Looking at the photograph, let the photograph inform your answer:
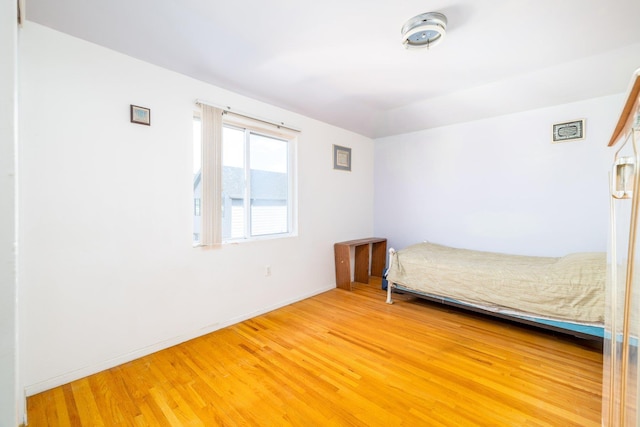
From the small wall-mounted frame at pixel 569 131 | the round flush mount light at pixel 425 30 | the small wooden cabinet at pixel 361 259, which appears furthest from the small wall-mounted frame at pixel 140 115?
the small wall-mounted frame at pixel 569 131

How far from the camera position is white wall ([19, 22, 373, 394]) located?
170 centimetres

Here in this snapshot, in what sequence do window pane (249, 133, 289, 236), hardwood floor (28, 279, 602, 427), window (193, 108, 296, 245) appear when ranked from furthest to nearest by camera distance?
window pane (249, 133, 289, 236), window (193, 108, 296, 245), hardwood floor (28, 279, 602, 427)

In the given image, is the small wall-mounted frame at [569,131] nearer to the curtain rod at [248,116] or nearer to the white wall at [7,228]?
the curtain rod at [248,116]

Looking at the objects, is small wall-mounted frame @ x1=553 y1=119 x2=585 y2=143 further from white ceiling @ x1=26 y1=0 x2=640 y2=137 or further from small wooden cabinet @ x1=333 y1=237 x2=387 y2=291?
small wooden cabinet @ x1=333 y1=237 x2=387 y2=291

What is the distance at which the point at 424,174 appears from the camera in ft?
13.3

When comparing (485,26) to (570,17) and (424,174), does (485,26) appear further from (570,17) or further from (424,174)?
(424,174)

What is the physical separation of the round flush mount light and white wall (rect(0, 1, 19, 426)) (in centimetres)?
190

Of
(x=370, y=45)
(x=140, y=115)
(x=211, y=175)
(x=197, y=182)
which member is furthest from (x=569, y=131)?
(x=140, y=115)

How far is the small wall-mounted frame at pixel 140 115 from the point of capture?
205cm

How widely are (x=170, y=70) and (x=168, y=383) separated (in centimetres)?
241

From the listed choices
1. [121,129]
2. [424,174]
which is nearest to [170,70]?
[121,129]

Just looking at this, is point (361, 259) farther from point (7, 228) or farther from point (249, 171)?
point (7, 228)

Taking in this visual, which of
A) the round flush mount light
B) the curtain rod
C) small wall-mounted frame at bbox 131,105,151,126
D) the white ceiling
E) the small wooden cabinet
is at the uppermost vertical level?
the white ceiling

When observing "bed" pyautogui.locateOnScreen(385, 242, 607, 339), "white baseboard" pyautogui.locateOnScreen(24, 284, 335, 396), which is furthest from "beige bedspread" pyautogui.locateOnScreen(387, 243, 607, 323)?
"white baseboard" pyautogui.locateOnScreen(24, 284, 335, 396)
